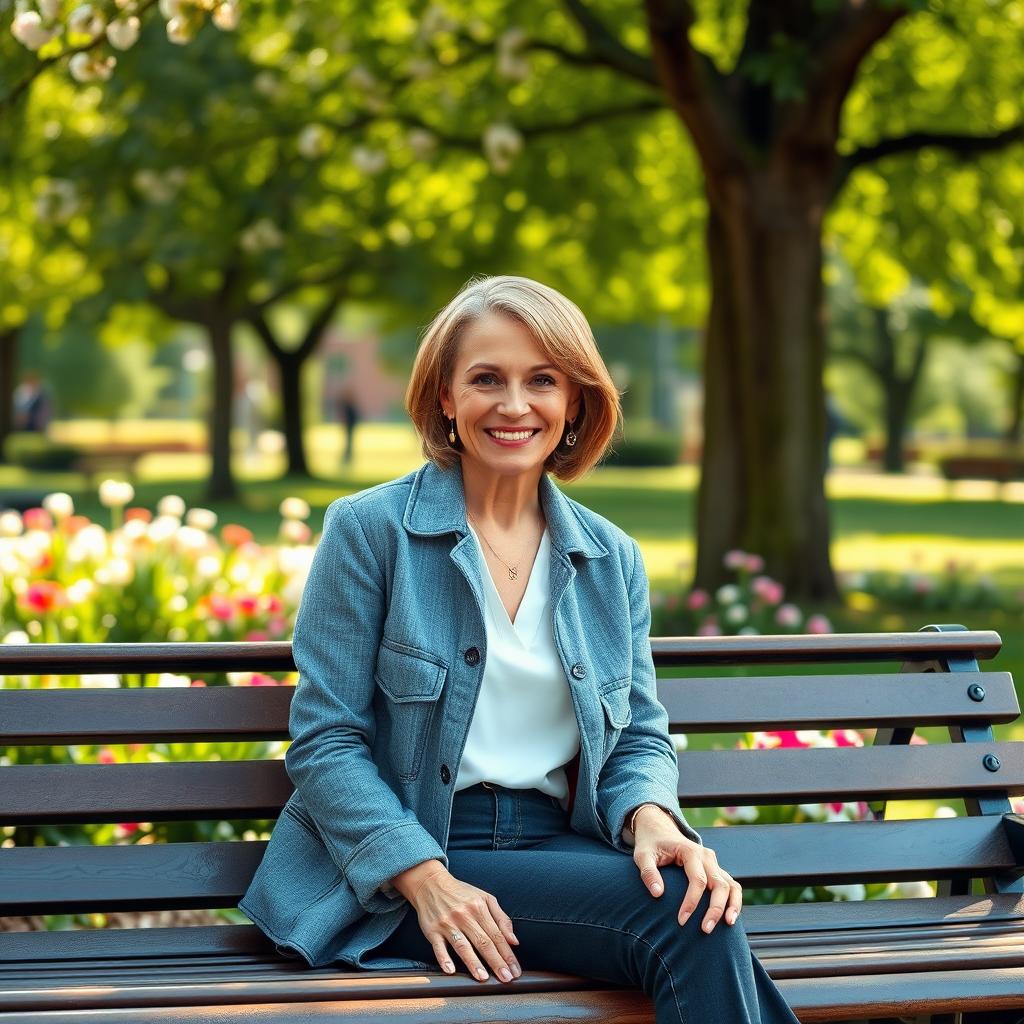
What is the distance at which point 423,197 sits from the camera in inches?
766

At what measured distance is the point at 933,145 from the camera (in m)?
12.3

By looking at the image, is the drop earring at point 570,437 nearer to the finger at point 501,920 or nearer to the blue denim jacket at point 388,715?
the blue denim jacket at point 388,715

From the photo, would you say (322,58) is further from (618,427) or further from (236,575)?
(618,427)

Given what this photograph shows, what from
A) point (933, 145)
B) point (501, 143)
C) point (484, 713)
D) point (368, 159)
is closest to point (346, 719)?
point (484, 713)

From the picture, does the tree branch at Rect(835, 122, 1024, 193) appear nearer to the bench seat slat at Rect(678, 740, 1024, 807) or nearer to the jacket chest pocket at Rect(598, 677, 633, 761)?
the bench seat slat at Rect(678, 740, 1024, 807)

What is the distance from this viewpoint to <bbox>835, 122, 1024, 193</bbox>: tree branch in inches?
472

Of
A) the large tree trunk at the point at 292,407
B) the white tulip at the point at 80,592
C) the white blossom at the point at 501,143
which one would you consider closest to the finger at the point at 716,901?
the white tulip at the point at 80,592

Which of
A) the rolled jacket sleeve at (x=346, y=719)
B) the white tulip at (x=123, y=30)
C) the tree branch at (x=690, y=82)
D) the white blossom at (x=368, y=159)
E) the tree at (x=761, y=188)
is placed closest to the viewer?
the rolled jacket sleeve at (x=346, y=719)

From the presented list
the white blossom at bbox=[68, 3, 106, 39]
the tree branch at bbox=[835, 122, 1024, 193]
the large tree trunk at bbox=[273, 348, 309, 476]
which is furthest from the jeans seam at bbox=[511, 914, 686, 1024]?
the large tree trunk at bbox=[273, 348, 309, 476]

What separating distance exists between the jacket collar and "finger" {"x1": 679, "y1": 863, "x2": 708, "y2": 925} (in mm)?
699

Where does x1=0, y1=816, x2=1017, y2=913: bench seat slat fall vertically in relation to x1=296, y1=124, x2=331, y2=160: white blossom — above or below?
below

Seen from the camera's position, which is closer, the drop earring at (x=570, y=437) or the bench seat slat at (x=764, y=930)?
the bench seat slat at (x=764, y=930)

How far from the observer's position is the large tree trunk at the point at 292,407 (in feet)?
107

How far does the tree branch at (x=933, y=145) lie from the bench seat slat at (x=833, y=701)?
27.9 ft
